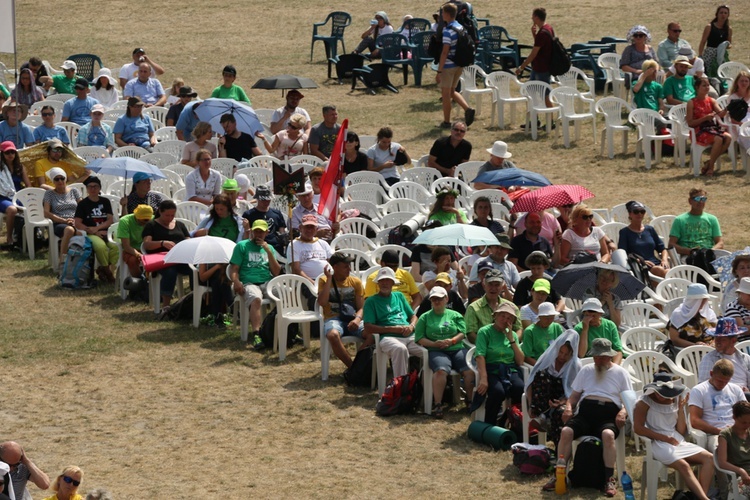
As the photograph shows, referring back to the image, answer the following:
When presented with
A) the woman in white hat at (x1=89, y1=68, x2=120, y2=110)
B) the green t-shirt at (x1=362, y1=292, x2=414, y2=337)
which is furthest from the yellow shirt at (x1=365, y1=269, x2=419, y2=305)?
the woman in white hat at (x1=89, y1=68, x2=120, y2=110)

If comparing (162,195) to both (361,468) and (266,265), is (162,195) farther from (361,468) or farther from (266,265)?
(361,468)

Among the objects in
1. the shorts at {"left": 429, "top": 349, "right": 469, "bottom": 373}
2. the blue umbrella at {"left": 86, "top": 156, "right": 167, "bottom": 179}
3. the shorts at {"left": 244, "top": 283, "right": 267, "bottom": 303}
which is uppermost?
the blue umbrella at {"left": 86, "top": 156, "right": 167, "bottom": 179}

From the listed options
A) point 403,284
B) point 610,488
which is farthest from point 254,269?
point 610,488

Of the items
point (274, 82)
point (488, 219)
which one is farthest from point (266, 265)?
point (274, 82)

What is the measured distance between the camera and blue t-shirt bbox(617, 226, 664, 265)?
45.4 feet

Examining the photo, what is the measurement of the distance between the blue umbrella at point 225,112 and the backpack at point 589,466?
340 inches

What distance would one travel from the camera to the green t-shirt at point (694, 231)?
14.2 m

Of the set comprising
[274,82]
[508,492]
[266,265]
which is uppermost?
[274,82]

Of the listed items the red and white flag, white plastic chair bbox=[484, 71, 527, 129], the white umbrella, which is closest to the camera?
the white umbrella

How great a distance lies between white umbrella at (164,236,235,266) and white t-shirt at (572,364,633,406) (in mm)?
4257

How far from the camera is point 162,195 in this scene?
15219 mm

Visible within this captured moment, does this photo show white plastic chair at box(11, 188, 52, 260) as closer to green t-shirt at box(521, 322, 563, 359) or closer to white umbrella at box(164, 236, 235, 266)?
white umbrella at box(164, 236, 235, 266)

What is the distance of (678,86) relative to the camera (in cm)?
1977

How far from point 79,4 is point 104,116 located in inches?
568
